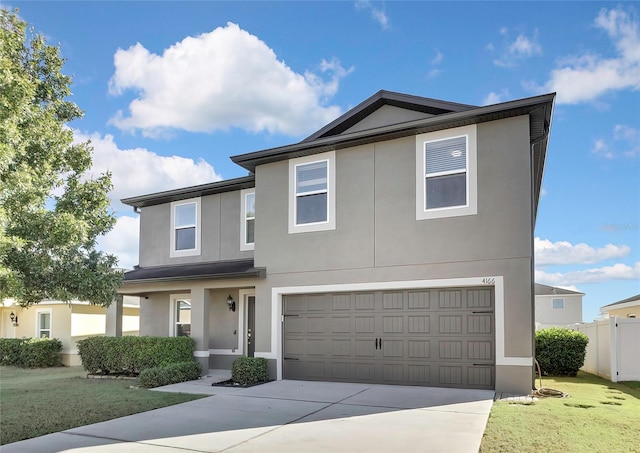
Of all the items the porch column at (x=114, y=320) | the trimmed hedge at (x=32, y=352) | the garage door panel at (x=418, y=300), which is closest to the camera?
the garage door panel at (x=418, y=300)

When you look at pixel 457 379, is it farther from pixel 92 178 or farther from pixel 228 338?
pixel 92 178

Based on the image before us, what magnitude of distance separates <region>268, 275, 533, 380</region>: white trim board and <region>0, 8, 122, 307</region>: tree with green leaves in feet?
13.8

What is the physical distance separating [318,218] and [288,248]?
3.74ft

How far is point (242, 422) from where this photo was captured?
8.33 meters

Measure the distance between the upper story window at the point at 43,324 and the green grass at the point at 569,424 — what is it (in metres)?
19.0

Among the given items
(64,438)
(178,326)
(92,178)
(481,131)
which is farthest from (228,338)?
(481,131)

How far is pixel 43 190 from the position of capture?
956 centimetres

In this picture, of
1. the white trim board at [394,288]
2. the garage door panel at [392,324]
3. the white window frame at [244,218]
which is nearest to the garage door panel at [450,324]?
the white trim board at [394,288]

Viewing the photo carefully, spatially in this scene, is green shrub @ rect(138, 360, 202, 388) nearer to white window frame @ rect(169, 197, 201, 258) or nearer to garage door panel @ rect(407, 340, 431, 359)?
white window frame @ rect(169, 197, 201, 258)

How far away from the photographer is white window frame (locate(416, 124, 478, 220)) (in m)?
11.3

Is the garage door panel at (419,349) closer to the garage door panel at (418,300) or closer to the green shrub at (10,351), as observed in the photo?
the garage door panel at (418,300)

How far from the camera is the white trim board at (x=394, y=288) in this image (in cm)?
1065

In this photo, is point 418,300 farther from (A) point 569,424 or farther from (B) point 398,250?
(A) point 569,424

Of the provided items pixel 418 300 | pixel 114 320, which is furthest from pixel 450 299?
pixel 114 320
